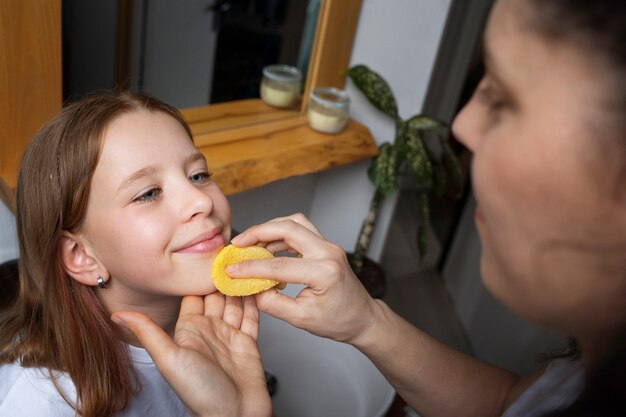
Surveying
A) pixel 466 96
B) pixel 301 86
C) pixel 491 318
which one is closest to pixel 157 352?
pixel 301 86

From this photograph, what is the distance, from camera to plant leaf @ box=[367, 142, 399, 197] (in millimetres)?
1578

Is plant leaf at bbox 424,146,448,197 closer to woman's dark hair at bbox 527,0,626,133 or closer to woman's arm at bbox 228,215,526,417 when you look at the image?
woman's arm at bbox 228,215,526,417

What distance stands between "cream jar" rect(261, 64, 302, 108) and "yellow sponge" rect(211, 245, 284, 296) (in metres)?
0.87

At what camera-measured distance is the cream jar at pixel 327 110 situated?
1.50 meters

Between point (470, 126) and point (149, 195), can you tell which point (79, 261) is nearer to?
point (149, 195)

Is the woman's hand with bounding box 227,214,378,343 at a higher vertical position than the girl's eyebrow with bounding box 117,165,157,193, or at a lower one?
lower

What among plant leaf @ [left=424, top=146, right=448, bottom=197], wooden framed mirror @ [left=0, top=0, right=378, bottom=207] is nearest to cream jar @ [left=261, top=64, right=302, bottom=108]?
wooden framed mirror @ [left=0, top=0, right=378, bottom=207]

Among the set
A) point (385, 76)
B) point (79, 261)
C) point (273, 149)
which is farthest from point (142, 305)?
point (385, 76)

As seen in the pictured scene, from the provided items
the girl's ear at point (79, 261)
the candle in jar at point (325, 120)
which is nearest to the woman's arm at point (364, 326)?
the girl's ear at point (79, 261)

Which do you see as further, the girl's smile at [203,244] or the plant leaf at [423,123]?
the plant leaf at [423,123]

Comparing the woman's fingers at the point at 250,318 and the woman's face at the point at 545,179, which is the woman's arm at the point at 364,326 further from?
the woman's face at the point at 545,179

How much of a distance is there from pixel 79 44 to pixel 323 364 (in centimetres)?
118

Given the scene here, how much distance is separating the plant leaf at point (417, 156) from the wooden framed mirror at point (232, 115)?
13 centimetres

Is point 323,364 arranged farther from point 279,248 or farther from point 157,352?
point 157,352
